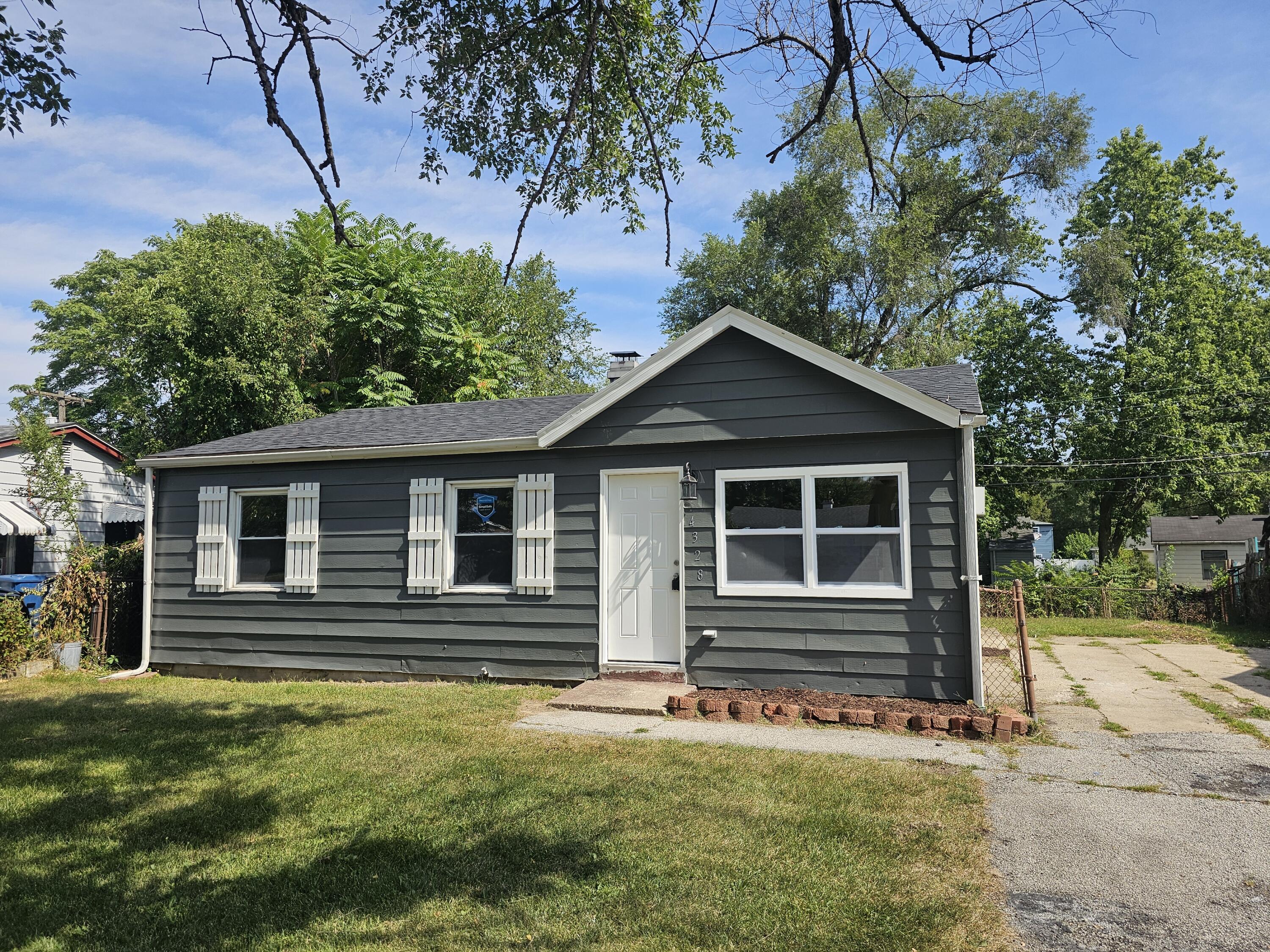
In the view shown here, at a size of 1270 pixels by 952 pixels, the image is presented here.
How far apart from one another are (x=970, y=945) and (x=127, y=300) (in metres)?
18.1

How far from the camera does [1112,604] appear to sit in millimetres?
18453

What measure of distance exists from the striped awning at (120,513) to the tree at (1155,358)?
2477 cm

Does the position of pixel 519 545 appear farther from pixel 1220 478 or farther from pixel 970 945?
pixel 1220 478

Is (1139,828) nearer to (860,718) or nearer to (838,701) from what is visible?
(860,718)

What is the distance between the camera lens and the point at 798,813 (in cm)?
470

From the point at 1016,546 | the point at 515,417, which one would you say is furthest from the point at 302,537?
the point at 1016,546

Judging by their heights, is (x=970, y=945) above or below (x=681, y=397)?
below

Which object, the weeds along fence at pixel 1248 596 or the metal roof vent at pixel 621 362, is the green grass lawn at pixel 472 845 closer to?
the metal roof vent at pixel 621 362

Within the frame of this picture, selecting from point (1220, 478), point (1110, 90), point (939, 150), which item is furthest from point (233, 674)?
point (1220, 478)

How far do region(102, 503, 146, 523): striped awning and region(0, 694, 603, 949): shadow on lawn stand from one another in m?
13.5

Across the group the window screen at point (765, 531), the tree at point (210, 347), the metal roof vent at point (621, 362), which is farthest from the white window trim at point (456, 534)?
the tree at point (210, 347)

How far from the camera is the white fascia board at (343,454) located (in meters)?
9.18

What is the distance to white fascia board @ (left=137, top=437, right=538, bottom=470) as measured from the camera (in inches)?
361

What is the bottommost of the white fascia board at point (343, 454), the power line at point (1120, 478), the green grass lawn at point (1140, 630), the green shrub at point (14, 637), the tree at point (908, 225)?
the green grass lawn at point (1140, 630)
